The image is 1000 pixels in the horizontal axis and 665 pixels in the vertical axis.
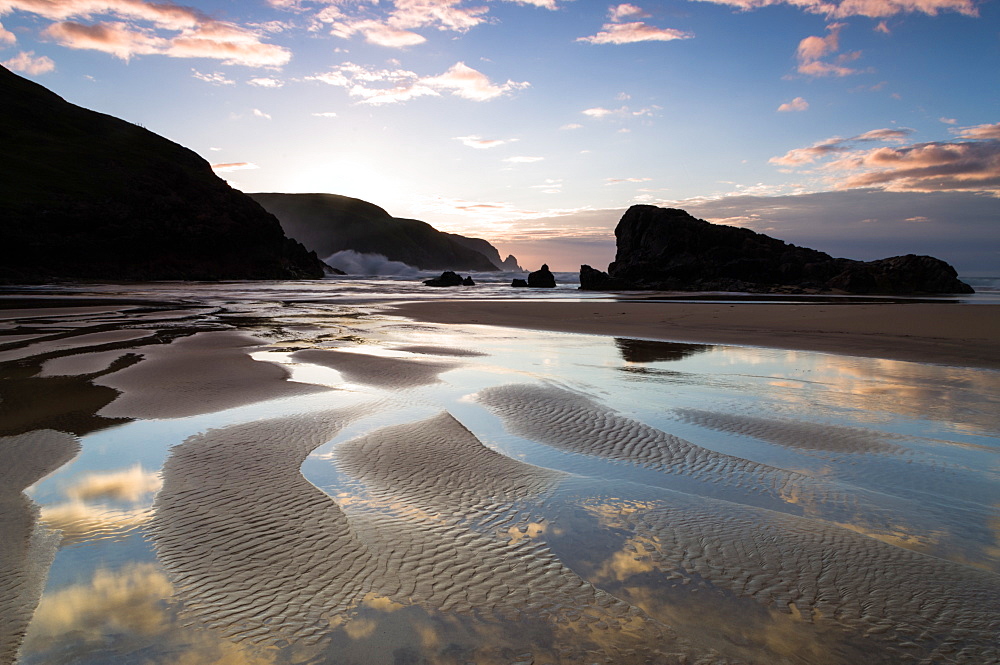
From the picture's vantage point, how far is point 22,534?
293cm

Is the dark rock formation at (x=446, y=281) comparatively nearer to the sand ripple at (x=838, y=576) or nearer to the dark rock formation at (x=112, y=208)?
the dark rock formation at (x=112, y=208)

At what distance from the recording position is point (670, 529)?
308 centimetres

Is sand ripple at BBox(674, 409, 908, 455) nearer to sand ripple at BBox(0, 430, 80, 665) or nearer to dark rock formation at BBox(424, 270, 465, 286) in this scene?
sand ripple at BBox(0, 430, 80, 665)

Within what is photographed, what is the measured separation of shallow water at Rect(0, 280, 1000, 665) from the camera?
2.13m

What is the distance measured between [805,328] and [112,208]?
7757 centimetres

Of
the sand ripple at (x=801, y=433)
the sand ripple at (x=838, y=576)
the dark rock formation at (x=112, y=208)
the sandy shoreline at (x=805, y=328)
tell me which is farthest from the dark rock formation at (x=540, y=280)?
the sand ripple at (x=838, y=576)

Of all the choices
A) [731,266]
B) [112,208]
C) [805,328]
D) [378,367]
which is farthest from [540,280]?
[112,208]

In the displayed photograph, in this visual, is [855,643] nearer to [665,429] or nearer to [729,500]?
Answer: [729,500]

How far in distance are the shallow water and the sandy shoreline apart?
453 centimetres

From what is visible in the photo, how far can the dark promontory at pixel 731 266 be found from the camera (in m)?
42.4

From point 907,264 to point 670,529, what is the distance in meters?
52.0

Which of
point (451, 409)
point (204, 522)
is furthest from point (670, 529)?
point (451, 409)


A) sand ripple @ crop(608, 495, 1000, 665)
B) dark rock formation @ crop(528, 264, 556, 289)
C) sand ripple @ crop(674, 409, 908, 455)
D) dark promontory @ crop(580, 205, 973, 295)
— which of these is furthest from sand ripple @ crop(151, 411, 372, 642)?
dark rock formation @ crop(528, 264, 556, 289)

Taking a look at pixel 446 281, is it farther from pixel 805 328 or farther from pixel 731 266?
pixel 805 328
